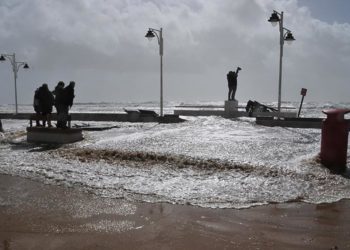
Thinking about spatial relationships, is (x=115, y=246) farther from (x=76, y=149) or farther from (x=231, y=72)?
(x=231, y=72)

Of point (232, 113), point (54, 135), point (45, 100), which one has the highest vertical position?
point (45, 100)

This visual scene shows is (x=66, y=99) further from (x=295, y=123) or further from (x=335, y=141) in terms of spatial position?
(x=335, y=141)

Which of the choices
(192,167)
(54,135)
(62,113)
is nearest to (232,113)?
(62,113)

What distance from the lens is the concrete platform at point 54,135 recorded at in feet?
40.7

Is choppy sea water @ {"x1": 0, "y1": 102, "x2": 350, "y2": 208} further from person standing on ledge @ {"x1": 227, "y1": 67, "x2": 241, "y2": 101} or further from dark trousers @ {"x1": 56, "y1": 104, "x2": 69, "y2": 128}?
person standing on ledge @ {"x1": 227, "y1": 67, "x2": 241, "y2": 101}

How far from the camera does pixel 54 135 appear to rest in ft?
41.5

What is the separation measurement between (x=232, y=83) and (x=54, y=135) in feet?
35.9

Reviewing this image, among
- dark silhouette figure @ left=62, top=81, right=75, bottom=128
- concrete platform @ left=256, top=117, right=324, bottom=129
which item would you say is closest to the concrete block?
concrete platform @ left=256, top=117, right=324, bottom=129

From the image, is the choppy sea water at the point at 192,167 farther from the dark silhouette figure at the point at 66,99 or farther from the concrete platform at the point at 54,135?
the dark silhouette figure at the point at 66,99

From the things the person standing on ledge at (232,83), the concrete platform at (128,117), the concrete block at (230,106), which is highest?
the person standing on ledge at (232,83)

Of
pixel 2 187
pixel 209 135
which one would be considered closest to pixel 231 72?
pixel 209 135

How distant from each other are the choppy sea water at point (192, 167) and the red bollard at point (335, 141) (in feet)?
0.78

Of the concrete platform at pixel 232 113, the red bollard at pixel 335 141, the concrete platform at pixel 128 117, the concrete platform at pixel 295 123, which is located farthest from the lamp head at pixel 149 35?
the red bollard at pixel 335 141

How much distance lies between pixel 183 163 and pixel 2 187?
351 cm
